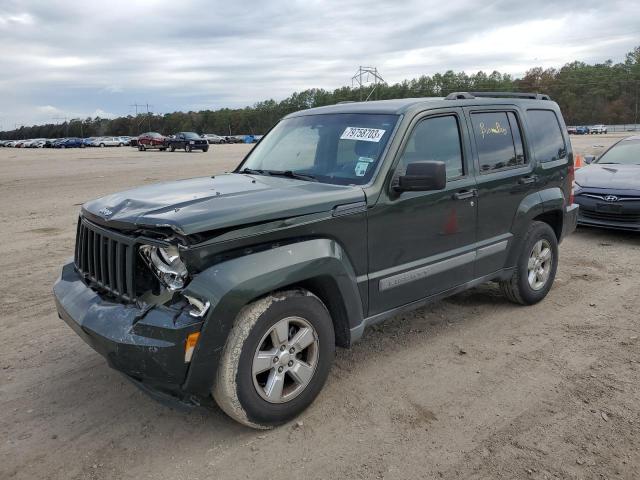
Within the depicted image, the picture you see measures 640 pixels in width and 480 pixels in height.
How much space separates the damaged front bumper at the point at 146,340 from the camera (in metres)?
2.70

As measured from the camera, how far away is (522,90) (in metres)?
103

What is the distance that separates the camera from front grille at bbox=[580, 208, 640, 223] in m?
7.59

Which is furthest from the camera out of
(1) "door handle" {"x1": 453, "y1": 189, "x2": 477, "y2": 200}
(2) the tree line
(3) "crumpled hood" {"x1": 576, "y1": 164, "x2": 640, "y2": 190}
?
(2) the tree line

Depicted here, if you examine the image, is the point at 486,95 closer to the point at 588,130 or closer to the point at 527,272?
the point at 527,272

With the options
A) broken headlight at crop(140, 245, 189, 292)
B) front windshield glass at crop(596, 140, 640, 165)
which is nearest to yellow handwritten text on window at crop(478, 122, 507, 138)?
broken headlight at crop(140, 245, 189, 292)

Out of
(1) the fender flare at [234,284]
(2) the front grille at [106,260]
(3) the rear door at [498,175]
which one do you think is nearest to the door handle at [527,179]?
(3) the rear door at [498,175]

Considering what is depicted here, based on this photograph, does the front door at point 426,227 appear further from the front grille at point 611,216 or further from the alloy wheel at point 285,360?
the front grille at point 611,216

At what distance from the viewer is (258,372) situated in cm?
301

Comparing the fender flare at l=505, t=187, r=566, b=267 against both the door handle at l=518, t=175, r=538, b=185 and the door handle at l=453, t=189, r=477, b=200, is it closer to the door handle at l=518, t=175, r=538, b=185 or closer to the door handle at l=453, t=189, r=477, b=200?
the door handle at l=518, t=175, r=538, b=185

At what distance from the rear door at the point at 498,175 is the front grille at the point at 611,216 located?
3632 mm

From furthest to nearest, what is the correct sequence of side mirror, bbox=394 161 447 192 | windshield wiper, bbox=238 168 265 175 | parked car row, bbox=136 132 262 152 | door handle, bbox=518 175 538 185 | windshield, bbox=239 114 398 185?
parked car row, bbox=136 132 262 152, door handle, bbox=518 175 538 185, windshield wiper, bbox=238 168 265 175, windshield, bbox=239 114 398 185, side mirror, bbox=394 161 447 192

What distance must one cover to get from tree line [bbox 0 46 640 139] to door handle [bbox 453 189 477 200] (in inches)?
3726

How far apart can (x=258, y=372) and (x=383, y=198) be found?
55.0 inches

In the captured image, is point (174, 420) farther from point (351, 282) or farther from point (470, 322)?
point (470, 322)
